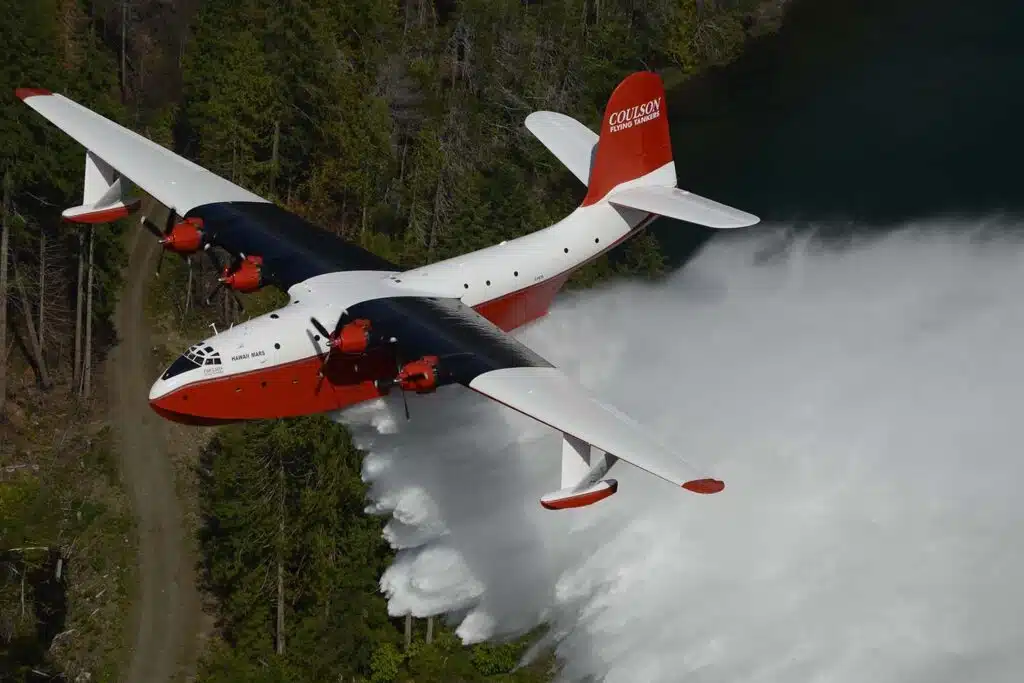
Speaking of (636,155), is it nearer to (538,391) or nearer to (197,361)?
(538,391)

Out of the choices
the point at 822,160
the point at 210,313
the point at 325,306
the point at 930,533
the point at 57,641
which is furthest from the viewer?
the point at 822,160

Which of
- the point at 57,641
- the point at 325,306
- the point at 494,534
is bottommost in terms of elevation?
the point at 57,641

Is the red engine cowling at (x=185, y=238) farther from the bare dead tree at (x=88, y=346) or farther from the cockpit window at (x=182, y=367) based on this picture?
the bare dead tree at (x=88, y=346)

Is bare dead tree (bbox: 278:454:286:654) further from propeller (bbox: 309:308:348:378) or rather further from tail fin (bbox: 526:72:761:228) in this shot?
tail fin (bbox: 526:72:761:228)

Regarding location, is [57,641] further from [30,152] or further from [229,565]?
[30,152]

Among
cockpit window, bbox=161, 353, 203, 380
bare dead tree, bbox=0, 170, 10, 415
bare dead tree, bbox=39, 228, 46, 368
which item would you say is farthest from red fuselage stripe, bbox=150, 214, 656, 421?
bare dead tree, bbox=39, 228, 46, 368

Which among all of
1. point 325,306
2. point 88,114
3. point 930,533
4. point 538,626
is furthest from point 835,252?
point 88,114

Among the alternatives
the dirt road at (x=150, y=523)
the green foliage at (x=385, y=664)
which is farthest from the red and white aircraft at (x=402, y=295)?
the green foliage at (x=385, y=664)
